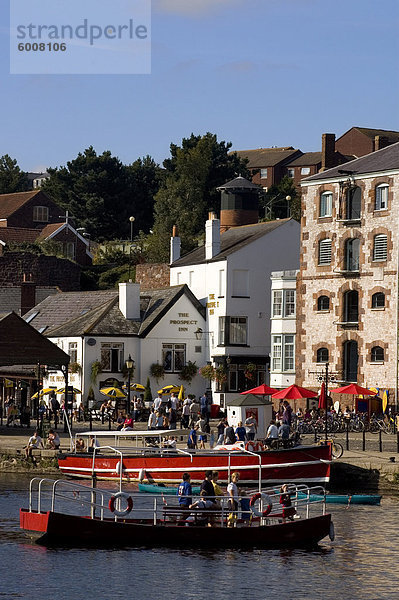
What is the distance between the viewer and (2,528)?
130ft

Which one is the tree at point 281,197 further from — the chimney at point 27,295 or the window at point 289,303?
the window at point 289,303

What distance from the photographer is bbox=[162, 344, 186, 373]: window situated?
81250mm

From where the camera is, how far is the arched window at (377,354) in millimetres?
72000

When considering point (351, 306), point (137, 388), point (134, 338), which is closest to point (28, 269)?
point (134, 338)

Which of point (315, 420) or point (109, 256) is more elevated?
point (109, 256)

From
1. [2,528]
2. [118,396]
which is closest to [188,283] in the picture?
[118,396]

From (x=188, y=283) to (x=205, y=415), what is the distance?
21.8m

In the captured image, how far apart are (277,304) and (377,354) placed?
8.94 m

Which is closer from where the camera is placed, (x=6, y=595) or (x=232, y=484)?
(x=6, y=595)

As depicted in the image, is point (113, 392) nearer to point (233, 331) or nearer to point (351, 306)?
point (233, 331)

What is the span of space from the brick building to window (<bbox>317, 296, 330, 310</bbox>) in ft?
0.18

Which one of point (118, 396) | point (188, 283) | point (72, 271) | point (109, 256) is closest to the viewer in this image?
point (118, 396)

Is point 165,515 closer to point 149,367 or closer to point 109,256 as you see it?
point 149,367

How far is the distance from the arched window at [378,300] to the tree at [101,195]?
6405 cm
